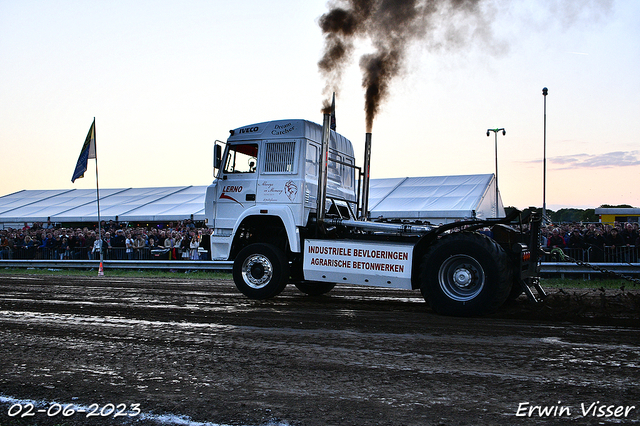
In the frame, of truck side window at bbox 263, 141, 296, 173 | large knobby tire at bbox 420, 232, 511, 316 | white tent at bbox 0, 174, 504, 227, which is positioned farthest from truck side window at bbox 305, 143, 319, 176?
white tent at bbox 0, 174, 504, 227

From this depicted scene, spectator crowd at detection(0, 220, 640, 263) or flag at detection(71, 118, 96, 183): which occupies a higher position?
flag at detection(71, 118, 96, 183)

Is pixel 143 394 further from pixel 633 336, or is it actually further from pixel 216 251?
pixel 216 251

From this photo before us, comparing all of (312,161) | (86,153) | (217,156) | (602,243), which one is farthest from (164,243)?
(602,243)

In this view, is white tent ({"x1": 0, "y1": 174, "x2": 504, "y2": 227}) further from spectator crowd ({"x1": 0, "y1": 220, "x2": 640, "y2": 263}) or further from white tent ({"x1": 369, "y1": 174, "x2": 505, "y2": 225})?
spectator crowd ({"x1": 0, "y1": 220, "x2": 640, "y2": 263})

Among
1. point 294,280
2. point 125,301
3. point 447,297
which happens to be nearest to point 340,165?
point 294,280

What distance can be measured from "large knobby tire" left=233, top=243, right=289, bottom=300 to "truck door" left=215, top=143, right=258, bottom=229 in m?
0.72

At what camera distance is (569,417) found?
3396mm

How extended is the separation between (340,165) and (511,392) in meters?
7.16

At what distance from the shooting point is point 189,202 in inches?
1207

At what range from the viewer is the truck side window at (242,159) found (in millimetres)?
10023

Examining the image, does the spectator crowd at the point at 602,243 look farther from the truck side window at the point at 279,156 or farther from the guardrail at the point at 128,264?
the guardrail at the point at 128,264

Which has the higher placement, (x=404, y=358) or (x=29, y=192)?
(x=29, y=192)

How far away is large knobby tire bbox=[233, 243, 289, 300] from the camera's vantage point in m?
9.43

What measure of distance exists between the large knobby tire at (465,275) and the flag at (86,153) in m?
16.5
